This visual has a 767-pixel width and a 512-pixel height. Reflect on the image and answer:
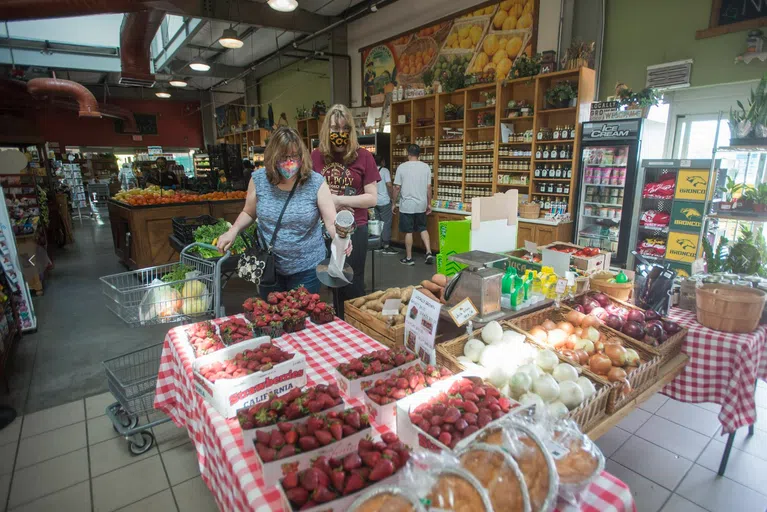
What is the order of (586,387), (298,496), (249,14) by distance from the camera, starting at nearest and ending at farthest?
1. (298,496)
2. (586,387)
3. (249,14)

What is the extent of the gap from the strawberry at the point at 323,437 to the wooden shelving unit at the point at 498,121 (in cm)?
590

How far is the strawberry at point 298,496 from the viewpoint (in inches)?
37.3

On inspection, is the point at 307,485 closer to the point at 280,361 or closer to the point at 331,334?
the point at 280,361

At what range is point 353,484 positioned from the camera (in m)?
0.99

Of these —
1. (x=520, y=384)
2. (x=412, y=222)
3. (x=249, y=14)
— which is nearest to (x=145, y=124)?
(x=249, y=14)

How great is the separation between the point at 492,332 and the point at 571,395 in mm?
504

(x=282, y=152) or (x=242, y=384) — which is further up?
(x=282, y=152)

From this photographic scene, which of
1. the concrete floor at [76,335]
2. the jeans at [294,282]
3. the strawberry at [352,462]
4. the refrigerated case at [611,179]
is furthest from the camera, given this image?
the refrigerated case at [611,179]

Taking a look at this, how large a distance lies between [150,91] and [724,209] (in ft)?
65.3

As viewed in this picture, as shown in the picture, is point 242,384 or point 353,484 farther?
point 242,384

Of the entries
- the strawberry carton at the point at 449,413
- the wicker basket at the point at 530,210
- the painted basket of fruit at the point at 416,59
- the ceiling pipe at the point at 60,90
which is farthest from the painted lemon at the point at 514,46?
the ceiling pipe at the point at 60,90

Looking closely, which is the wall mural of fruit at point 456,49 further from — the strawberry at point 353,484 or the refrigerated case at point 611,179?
the strawberry at point 353,484

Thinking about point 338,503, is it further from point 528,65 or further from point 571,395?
point 528,65

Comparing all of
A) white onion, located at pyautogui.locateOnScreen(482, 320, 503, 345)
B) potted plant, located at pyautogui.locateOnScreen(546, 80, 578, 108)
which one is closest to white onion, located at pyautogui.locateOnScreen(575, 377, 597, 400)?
white onion, located at pyautogui.locateOnScreen(482, 320, 503, 345)
